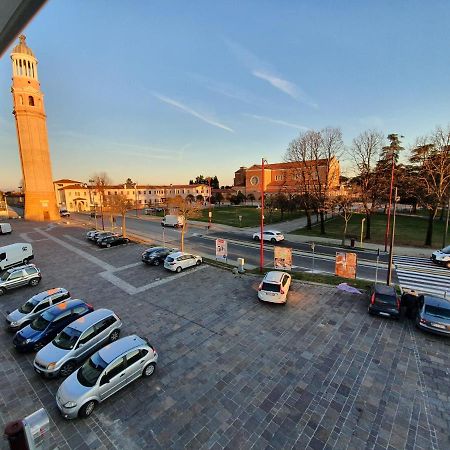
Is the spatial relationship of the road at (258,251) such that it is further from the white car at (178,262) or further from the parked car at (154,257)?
the parked car at (154,257)

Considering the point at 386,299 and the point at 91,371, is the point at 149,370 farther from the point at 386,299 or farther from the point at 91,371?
the point at 386,299

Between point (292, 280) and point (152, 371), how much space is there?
1149 cm

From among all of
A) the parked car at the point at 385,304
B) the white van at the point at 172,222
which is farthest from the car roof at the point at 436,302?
the white van at the point at 172,222

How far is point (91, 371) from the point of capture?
849 cm

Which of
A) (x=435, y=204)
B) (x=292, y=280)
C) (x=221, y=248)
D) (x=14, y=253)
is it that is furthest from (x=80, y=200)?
(x=435, y=204)

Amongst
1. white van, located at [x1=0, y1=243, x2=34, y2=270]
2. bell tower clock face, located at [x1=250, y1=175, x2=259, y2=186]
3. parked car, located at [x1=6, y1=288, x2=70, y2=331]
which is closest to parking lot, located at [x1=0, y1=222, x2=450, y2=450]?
parked car, located at [x1=6, y1=288, x2=70, y2=331]

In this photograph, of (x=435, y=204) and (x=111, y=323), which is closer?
(x=111, y=323)

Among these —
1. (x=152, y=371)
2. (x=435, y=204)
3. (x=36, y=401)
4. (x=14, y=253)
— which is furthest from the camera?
(x=435, y=204)

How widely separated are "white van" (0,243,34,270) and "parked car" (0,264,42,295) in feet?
17.6

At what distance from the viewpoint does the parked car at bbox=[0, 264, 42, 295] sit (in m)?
16.9

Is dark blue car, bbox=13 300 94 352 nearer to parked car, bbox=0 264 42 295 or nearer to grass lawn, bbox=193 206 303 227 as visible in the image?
parked car, bbox=0 264 42 295

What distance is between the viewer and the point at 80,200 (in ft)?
254

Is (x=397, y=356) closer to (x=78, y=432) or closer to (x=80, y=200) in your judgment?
(x=78, y=432)

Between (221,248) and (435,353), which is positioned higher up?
(221,248)
